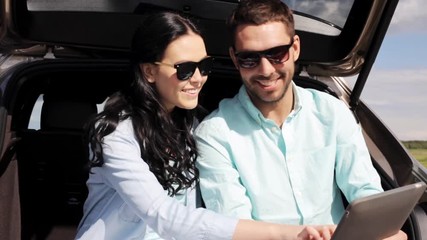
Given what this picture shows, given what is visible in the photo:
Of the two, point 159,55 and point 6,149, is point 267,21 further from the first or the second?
point 6,149

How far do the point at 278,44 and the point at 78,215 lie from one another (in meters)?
1.20

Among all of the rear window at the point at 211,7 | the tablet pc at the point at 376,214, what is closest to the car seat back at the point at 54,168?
the rear window at the point at 211,7

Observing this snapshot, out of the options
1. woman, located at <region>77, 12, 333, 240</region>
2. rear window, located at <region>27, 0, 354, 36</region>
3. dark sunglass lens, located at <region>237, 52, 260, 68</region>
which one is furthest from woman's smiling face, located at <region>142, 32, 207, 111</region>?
rear window, located at <region>27, 0, 354, 36</region>

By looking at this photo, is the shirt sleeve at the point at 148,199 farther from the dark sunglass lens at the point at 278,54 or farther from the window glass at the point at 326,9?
the window glass at the point at 326,9

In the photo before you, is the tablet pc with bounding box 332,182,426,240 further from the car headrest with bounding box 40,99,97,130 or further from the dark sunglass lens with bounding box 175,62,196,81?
the car headrest with bounding box 40,99,97,130

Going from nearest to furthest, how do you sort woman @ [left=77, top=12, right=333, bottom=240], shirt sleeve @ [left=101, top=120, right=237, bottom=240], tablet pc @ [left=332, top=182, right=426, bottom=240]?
tablet pc @ [left=332, top=182, right=426, bottom=240], shirt sleeve @ [left=101, top=120, right=237, bottom=240], woman @ [left=77, top=12, right=333, bottom=240]

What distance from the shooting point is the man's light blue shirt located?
192 cm

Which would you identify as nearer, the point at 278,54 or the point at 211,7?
the point at 278,54

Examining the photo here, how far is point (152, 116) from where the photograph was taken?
1873 millimetres

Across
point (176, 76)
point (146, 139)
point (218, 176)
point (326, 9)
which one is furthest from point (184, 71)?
point (326, 9)

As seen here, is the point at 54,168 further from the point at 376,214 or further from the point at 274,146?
the point at 376,214

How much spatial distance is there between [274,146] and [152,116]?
0.44 meters

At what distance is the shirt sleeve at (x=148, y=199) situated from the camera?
1604mm

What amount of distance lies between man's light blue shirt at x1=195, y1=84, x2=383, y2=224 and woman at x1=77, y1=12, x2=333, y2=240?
4.1 inches
